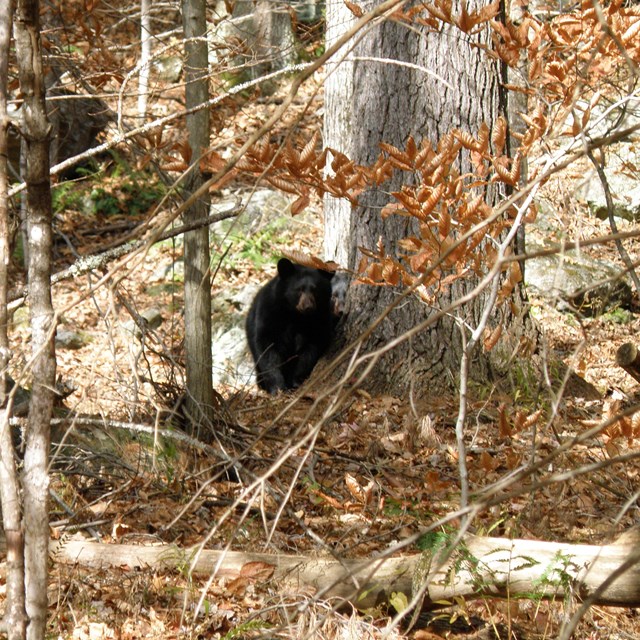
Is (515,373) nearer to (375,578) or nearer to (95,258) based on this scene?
(375,578)

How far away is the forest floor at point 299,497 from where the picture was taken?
3.52 m

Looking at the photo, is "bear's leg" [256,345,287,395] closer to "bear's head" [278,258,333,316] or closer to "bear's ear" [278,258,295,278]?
"bear's head" [278,258,333,316]

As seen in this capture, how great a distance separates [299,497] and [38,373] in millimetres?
2783

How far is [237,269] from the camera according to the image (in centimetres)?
1227

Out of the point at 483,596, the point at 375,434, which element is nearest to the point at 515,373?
the point at 375,434

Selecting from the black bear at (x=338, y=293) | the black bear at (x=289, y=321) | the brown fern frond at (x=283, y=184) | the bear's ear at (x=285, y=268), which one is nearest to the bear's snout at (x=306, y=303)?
the black bear at (x=289, y=321)

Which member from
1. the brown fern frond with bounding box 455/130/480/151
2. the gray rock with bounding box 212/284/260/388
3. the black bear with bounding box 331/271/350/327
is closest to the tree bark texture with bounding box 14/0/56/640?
the brown fern frond with bounding box 455/130/480/151

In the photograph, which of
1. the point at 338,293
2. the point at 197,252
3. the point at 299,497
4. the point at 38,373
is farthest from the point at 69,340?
the point at 38,373

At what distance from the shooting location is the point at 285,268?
9609 mm

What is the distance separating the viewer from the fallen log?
10.4ft

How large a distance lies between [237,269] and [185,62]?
700 centimetres

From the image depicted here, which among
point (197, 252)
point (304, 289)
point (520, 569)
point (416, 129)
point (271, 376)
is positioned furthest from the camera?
point (304, 289)

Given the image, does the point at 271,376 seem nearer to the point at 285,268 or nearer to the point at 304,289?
the point at 304,289

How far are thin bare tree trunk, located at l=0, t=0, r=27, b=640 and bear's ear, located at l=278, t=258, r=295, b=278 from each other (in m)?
6.87
